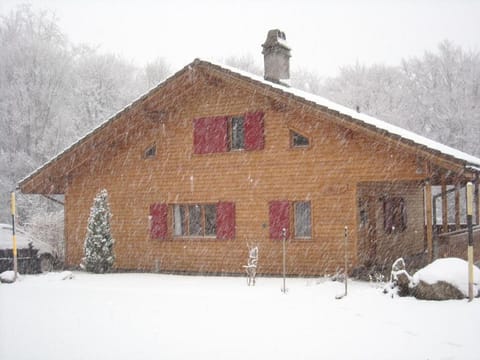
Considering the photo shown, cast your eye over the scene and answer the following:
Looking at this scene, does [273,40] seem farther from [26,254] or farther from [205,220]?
[26,254]

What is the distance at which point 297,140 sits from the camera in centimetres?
1628

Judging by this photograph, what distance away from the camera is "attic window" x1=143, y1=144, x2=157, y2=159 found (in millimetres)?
18141

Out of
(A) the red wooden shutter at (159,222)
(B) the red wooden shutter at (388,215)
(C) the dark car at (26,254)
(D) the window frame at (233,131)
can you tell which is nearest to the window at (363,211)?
(B) the red wooden shutter at (388,215)

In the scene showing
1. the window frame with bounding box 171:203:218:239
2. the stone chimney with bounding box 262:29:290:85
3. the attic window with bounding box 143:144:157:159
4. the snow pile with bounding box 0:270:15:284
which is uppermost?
the stone chimney with bounding box 262:29:290:85

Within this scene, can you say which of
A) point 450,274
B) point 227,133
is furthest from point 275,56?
point 450,274

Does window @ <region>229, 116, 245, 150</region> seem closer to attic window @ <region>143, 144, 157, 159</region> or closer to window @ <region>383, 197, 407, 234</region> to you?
attic window @ <region>143, 144, 157, 159</region>

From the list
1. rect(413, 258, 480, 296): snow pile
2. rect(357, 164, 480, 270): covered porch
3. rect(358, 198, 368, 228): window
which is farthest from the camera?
rect(358, 198, 368, 228): window

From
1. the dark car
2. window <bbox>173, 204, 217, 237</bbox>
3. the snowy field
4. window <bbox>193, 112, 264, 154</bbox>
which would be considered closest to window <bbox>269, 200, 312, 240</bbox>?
window <bbox>193, 112, 264, 154</bbox>

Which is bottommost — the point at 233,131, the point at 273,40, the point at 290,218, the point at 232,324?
the point at 232,324

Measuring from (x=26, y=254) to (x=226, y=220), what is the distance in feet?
20.1

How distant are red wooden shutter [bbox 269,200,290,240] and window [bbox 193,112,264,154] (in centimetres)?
177

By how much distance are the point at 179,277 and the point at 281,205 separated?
364 centimetres

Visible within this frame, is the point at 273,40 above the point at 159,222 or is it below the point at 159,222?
above

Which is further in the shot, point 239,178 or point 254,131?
point 239,178
